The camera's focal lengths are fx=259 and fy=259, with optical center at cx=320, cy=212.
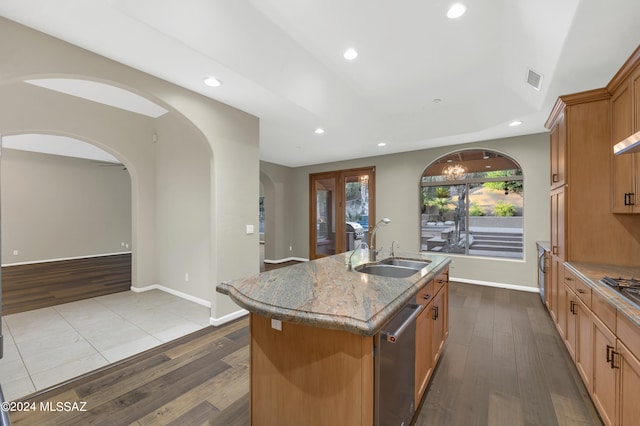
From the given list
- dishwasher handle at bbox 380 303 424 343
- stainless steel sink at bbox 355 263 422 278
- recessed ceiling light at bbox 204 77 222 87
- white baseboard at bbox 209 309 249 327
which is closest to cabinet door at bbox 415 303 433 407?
dishwasher handle at bbox 380 303 424 343

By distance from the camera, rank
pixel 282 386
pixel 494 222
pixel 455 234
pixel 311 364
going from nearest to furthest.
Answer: pixel 311 364 < pixel 282 386 < pixel 494 222 < pixel 455 234

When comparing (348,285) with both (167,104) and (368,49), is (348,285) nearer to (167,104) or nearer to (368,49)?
(368,49)

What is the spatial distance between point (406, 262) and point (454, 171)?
149 inches

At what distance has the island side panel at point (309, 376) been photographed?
44.5 inches

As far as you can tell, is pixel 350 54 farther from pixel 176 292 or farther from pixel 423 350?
pixel 176 292

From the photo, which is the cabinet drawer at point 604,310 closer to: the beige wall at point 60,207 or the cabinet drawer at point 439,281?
the cabinet drawer at point 439,281

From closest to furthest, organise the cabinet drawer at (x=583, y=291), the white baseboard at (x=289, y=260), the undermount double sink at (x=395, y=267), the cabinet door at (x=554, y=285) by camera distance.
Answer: the cabinet drawer at (x=583, y=291), the undermount double sink at (x=395, y=267), the cabinet door at (x=554, y=285), the white baseboard at (x=289, y=260)

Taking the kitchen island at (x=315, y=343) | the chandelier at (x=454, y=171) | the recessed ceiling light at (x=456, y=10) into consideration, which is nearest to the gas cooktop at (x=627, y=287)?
the kitchen island at (x=315, y=343)

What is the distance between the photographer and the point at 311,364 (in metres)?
1.24

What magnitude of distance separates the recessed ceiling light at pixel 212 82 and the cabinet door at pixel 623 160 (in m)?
3.51

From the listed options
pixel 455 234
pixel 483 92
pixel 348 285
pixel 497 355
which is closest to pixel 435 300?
pixel 348 285

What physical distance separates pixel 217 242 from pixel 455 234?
470 cm

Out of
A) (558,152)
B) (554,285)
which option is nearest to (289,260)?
(554,285)

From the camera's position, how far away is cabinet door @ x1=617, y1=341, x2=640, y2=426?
1.31 meters
